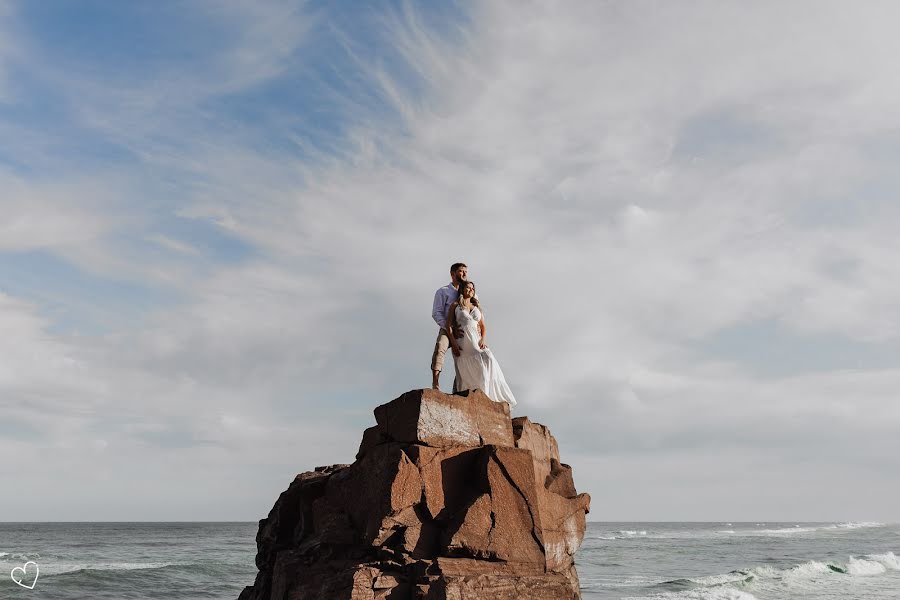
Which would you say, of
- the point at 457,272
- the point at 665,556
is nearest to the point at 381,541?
the point at 457,272

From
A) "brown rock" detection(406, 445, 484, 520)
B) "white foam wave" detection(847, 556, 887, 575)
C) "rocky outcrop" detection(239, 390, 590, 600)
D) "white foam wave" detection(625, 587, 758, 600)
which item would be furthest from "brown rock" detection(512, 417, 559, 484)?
"white foam wave" detection(847, 556, 887, 575)

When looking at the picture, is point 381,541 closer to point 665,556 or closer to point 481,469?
point 481,469

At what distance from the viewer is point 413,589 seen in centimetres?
856

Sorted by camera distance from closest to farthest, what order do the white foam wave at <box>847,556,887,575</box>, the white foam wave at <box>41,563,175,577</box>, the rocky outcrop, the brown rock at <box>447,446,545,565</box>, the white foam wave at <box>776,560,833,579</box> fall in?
the rocky outcrop < the brown rock at <box>447,446,545,565</box> < the white foam wave at <box>776,560,833,579</box> < the white foam wave at <box>847,556,887,575</box> < the white foam wave at <box>41,563,175,577</box>

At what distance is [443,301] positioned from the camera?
1188 centimetres

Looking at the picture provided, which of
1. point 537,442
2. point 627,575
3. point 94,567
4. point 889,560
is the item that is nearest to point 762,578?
point 627,575

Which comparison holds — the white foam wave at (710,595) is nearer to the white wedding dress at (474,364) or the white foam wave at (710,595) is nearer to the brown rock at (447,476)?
the white wedding dress at (474,364)

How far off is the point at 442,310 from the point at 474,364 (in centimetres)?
98

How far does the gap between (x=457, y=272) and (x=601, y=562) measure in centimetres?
3267

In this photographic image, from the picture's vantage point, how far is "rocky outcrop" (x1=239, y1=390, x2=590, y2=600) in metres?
8.66

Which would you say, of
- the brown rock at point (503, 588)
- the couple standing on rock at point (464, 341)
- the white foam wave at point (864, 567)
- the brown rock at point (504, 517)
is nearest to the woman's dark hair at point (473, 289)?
the couple standing on rock at point (464, 341)

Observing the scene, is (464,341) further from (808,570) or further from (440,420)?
(808,570)

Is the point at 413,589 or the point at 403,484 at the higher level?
the point at 403,484

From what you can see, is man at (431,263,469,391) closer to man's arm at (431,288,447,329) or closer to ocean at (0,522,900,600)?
man's arm at (431,288,447,329)
